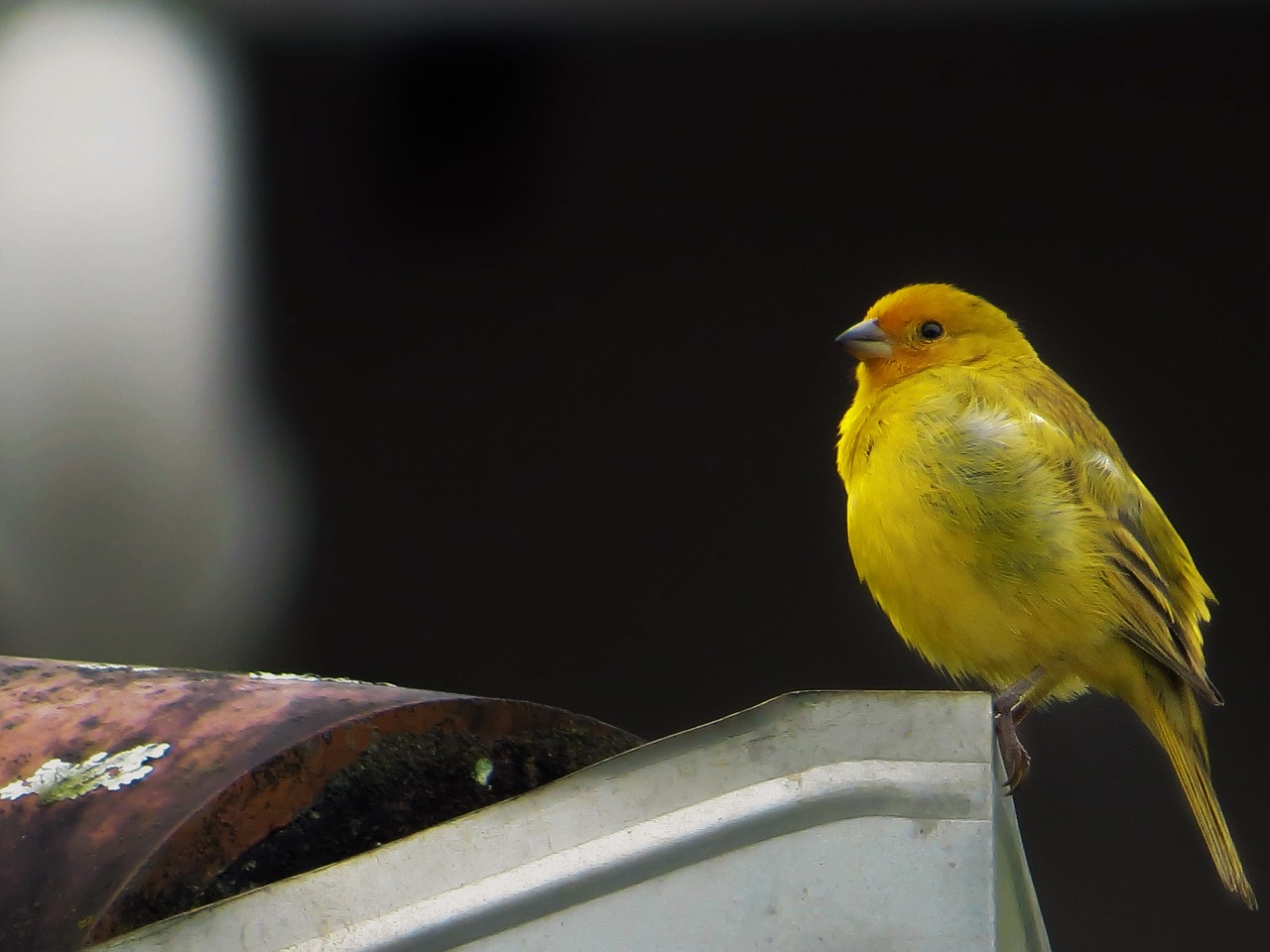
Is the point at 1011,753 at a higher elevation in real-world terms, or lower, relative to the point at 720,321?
lower

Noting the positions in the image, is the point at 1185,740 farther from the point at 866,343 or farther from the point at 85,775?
the point at 85,775

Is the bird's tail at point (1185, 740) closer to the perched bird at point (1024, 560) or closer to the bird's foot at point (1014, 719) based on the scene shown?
the perched bird at point (1024, 560)

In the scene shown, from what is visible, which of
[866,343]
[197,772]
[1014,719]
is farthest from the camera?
[866,343]

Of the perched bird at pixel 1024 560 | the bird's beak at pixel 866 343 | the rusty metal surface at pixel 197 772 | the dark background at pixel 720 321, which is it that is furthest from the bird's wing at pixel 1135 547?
the dark background at pixel 720 321

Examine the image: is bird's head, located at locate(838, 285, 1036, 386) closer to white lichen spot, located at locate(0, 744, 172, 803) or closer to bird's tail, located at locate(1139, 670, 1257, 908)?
bird's tail, located at locate(1139, 670, 1257, 908)

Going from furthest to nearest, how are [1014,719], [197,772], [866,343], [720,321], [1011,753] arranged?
[720,321]
[866,343]
[1014,719]
[1011,753]
[197,772]

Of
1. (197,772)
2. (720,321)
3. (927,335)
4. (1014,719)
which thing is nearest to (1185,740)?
(1014,719)

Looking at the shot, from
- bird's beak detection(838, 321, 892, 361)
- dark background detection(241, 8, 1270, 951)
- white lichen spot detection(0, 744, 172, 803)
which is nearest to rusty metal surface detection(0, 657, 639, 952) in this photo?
white lichen spot detection(0, 744, 172, 803)
